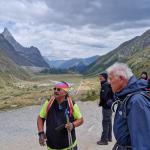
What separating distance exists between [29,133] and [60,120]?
33.0 feet

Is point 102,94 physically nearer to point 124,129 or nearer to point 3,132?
point 3,132

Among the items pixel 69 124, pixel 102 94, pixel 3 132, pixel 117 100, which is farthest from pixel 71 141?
pixel 3 132

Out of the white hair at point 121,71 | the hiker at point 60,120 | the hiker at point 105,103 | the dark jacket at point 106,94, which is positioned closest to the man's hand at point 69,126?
the hiker at point 60,120

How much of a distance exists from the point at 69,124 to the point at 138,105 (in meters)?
3.05

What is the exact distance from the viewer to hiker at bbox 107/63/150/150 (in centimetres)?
471

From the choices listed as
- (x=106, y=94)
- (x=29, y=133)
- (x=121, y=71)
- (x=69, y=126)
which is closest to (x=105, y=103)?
(x=106, y=94)

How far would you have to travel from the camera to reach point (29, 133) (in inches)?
689

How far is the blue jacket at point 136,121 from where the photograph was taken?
4703mm

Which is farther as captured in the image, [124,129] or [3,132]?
[3,132]

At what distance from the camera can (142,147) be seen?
4.68 m

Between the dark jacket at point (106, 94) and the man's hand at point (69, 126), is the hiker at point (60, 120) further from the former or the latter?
the dark jacket at point (106, 94)

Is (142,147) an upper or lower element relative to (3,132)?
upper

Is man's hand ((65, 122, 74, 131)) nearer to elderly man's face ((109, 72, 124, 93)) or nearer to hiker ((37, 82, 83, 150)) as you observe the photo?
hiker ((37, 82, 83, 150))

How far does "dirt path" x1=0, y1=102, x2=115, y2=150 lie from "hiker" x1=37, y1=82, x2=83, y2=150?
18.8 feet
